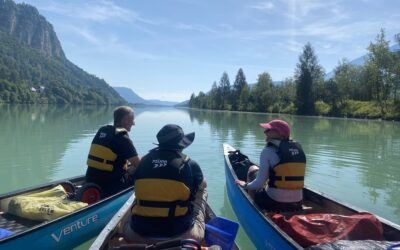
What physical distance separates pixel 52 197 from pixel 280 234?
13.8 feet

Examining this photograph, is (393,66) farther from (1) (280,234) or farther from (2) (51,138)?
(1) (280,234)

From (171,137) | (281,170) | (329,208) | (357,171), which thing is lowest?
(357,171)

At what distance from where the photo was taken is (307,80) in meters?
76.8

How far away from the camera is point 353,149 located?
Result: 68.6ft

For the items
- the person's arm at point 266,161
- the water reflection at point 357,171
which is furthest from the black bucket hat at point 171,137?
the water reflection at point 357,171

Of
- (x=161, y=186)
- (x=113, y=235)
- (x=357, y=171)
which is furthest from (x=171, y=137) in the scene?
(x=357, y=171)

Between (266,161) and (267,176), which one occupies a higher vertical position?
(266,161)

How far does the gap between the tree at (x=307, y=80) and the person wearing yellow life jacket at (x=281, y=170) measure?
232ft

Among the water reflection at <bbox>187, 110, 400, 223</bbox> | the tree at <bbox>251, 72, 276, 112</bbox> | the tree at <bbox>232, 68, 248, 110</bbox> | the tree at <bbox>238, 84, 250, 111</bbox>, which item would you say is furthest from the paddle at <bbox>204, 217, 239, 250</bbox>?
the tree at <bbox>232, 68, 248, 110</bbox>

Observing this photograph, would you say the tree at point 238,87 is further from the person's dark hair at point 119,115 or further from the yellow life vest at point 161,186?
the yellow life vest at point 161,186

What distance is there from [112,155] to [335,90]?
6999 centimetres

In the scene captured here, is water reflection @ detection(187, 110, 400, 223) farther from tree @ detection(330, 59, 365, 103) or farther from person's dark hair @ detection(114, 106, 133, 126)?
tree @ detection(330, 59, 365, 103)

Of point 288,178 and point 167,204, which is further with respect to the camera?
point 288,178

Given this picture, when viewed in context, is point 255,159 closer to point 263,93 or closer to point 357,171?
point 357,171
